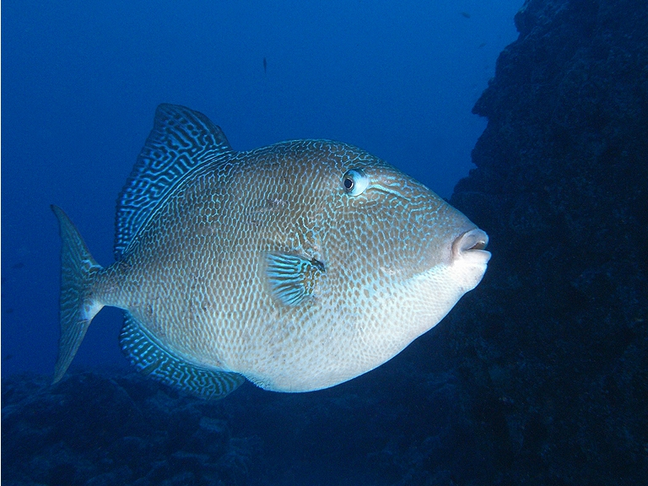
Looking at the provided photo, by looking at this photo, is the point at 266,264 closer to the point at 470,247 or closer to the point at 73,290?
the point at 470,247

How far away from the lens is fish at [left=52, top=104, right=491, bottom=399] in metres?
1.31

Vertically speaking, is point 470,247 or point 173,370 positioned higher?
point 470,247

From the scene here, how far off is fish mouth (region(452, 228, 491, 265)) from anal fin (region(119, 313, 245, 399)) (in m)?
1.36

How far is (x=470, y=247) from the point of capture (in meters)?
1.31

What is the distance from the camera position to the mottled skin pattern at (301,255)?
1299 mm

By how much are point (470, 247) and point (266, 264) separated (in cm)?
87

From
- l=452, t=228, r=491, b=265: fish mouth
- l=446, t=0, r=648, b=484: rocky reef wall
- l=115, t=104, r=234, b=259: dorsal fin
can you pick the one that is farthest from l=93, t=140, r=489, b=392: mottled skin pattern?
l=446, t=0, r=648, b=484: rocky reef wall

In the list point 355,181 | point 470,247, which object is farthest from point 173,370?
point 470,247

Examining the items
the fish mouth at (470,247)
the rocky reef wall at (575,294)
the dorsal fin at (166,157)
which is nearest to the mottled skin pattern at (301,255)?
the fish mouth at (470,247)

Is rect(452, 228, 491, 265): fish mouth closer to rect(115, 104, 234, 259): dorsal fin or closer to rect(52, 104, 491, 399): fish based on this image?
rect(52, 104, 491, 399): fish

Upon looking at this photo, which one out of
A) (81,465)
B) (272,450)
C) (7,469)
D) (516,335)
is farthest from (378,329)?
(272,450)

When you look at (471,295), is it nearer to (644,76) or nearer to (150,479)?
(644,76)

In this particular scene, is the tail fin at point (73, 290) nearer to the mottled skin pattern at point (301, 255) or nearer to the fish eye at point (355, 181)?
the mottled skin pattern at point (301, 255)

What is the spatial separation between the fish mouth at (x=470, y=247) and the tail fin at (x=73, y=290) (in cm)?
195
